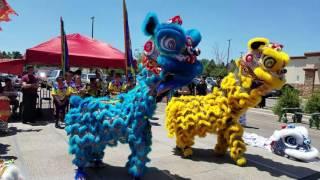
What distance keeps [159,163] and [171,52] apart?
2.44 metres

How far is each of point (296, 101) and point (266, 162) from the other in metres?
8.51

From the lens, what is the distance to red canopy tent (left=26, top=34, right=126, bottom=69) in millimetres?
9859

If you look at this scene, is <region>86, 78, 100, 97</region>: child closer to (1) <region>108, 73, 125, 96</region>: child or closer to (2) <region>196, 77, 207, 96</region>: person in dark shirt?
(1) <region>108, 73, 125, 96</region>: child

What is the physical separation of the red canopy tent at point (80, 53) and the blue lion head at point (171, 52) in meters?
6.18

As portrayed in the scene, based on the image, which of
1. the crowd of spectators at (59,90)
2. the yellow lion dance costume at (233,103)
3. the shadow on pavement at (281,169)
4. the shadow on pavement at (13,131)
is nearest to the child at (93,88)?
the crowd of spectators at (59,90)

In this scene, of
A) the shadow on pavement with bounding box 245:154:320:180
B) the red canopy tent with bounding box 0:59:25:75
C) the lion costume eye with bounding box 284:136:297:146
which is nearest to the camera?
the shadow on pavement with bounding box 245:154:320:180

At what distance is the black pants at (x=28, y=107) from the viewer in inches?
374

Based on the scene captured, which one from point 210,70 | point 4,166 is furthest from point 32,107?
point 210,70

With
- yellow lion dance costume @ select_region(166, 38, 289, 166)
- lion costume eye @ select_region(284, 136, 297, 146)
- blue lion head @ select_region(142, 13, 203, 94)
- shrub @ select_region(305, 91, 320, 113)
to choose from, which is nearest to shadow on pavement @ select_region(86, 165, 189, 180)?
yellow lion dance costume @ select_region(166, 38, 289, 166)

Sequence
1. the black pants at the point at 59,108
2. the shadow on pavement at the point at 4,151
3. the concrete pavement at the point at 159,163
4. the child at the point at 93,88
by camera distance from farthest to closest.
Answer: the child at the point at 93,88 < the black pants at the point at 59,108 < the shadow on pavement at the point at 4,151 < the concrete pavement at the point at 159,163

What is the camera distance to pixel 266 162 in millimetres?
6453

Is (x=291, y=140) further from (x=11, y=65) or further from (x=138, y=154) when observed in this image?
(x=11, y=65)

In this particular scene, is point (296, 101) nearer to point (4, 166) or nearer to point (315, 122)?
point (315, 122)

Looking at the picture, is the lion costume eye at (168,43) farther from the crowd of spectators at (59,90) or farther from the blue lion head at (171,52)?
the crowd of spectators at (59,90)
